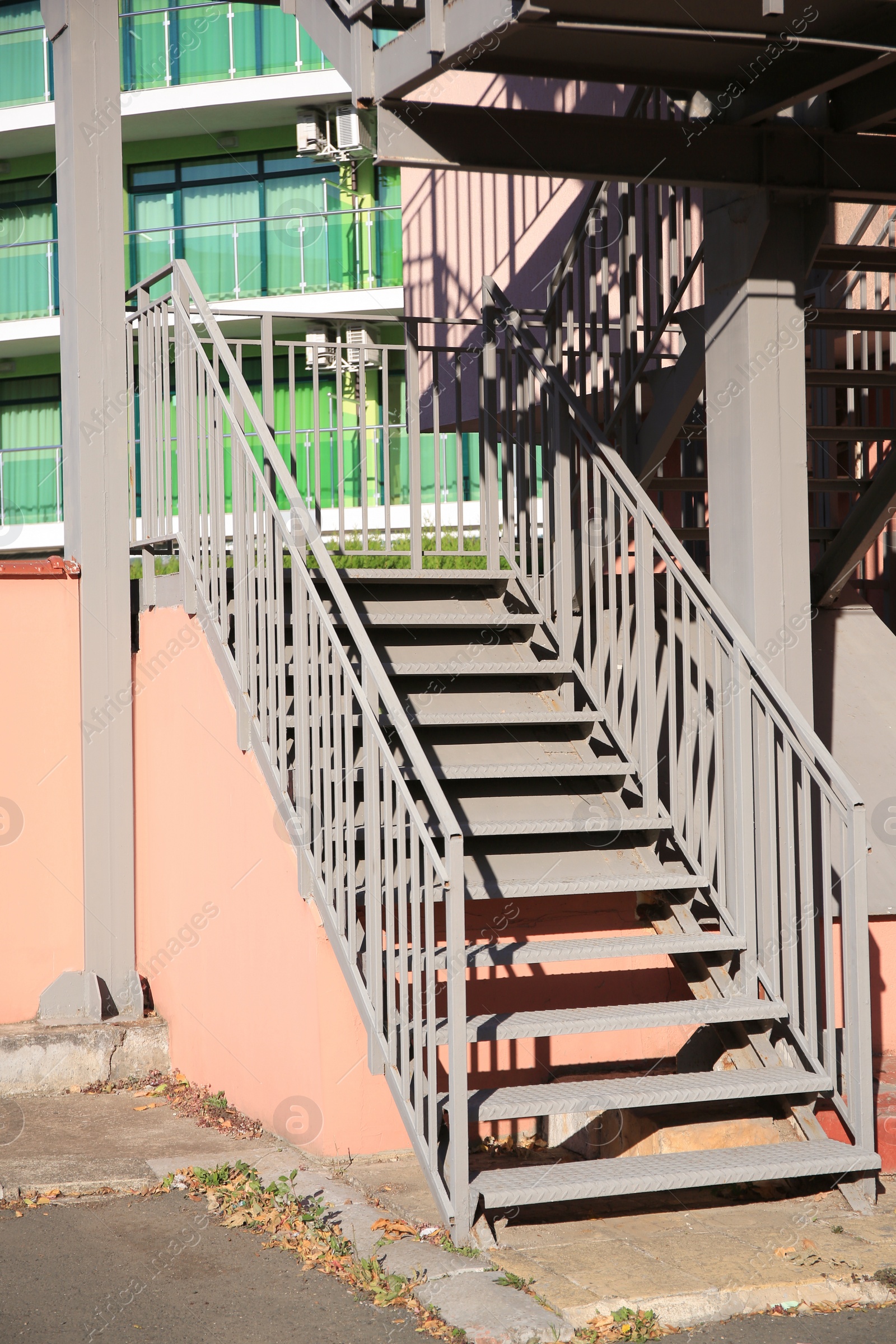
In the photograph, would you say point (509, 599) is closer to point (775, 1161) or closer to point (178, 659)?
point (178, 659)

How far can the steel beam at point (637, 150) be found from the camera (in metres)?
4.98

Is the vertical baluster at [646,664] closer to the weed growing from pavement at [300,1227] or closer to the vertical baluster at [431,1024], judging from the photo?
the vertical baluster at [431,1024]

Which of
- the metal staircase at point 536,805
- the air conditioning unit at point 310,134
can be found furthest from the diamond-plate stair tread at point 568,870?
the air conditioning unit at point 310,134

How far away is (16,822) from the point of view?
22.0ft

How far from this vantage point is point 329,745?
4762mm

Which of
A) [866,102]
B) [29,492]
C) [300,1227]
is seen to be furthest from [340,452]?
[29,492]

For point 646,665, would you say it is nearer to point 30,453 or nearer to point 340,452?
point 340,452

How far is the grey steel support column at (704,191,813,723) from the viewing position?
5.51m

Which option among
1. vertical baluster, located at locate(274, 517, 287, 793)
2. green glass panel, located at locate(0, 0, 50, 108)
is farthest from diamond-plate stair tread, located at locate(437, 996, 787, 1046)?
green glass panel, located at locate(0, 0, 50, 108)

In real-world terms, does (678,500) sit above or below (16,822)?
above

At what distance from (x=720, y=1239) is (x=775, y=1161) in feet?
1.04

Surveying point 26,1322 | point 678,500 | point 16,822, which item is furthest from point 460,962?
point 678,500

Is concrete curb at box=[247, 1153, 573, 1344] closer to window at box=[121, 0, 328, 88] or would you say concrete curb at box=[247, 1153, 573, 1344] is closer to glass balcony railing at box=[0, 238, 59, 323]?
window at box=[121, 0, 328, 88]

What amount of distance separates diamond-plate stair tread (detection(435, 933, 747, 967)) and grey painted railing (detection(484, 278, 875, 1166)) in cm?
14
